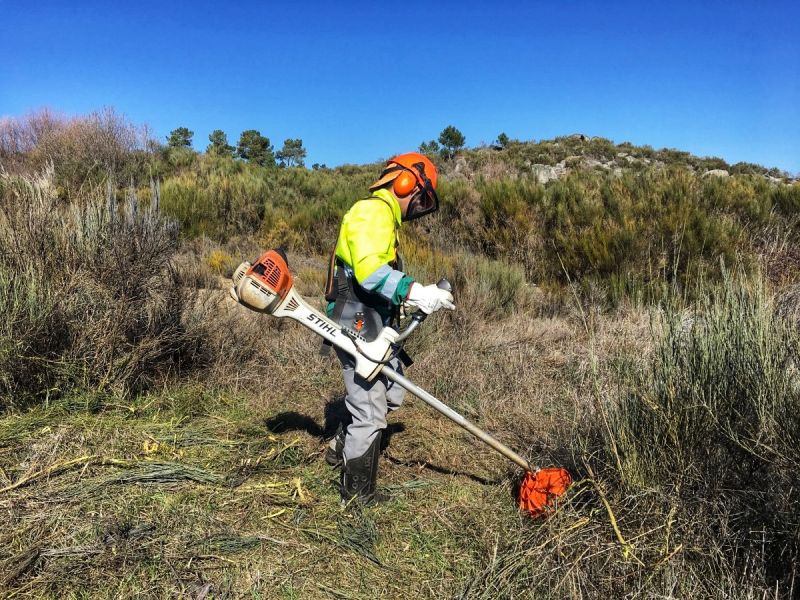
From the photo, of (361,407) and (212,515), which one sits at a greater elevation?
(361,407)

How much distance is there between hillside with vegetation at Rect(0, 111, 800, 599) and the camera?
2328mm

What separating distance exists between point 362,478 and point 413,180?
1.72 meters

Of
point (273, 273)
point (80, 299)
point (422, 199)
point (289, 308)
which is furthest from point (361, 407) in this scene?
point (80, 299)

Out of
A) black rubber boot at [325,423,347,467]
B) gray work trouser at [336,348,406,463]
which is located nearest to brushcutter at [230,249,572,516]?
gray work trouser at [336,348,406,463]

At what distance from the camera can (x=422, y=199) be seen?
3059 mm

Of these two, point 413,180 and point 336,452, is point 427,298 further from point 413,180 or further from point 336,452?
point 336,452

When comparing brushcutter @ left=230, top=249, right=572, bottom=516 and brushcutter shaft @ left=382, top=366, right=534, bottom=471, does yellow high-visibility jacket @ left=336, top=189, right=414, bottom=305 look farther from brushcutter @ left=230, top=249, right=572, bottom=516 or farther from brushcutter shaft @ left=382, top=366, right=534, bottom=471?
brushcutter shaft @ left=382, top=366, right=534, bottom=471

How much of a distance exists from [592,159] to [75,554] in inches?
1064

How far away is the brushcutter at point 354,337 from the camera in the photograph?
2795 millimetres

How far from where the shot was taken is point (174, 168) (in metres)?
15.4

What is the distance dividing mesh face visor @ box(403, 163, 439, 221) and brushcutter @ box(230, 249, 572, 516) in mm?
613

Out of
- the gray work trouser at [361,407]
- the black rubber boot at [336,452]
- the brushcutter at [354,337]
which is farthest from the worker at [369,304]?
the black rubber boot at [336,452]

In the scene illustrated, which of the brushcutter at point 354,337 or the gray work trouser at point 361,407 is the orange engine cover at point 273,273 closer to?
the brushcutter at point 354,337

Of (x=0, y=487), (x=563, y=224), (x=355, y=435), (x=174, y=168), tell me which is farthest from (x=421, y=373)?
(x=174, y=168)
